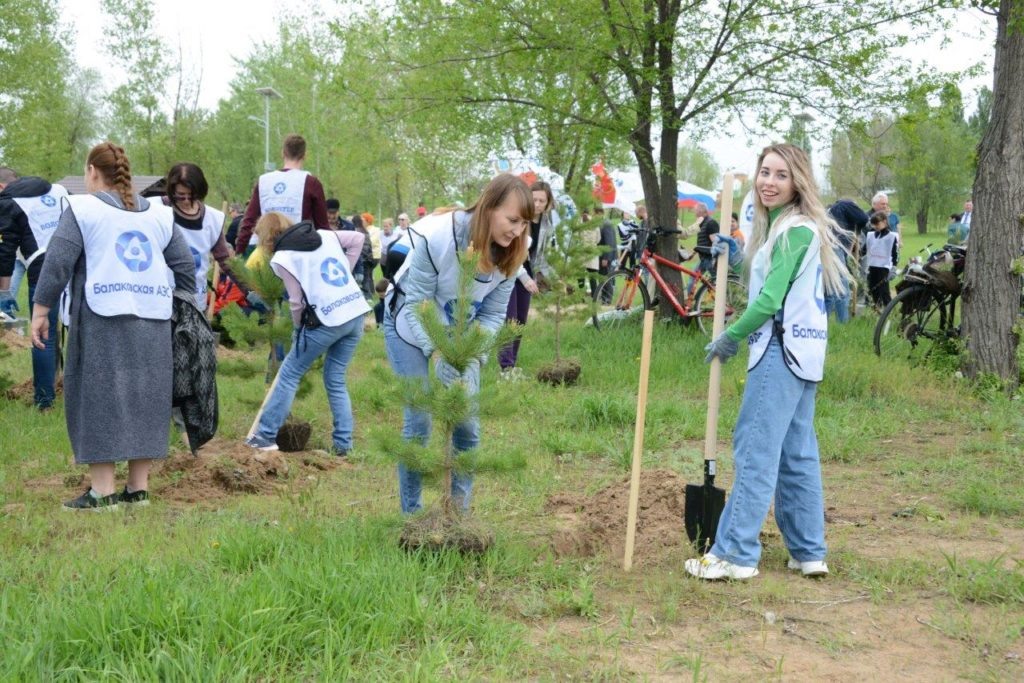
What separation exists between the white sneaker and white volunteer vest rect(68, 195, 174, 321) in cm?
300

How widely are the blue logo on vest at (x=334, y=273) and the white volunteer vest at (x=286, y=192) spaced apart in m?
1.32

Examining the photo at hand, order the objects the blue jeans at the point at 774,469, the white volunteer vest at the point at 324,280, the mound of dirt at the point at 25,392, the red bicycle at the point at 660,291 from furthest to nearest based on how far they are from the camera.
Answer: the red bicycle at the point at 660,291 → the mound of dirt at the point at 25,392 → the white volunteer vest at the point at 324,280 → the blue jeans at the point at 774,469

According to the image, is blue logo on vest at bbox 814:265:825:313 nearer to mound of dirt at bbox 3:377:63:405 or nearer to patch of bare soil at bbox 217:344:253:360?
mound of dirt at bbox 3:377:63:405

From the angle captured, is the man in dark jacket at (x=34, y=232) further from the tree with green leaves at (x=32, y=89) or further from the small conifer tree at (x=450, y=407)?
the tree with green leaves at (x=32, y=89)

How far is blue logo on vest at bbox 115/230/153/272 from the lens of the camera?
16.7ft

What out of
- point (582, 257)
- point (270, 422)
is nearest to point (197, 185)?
point (270, 422)

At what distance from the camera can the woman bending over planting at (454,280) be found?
13.5 feet

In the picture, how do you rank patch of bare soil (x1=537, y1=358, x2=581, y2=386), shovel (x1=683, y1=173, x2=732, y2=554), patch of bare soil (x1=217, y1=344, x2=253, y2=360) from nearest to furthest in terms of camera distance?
shovel (x1=683, y1=173, x2=732, y2=554), patch of bare soil (x1=537, y1=358, x2=581, y2=386), patch of bare soil (x1=217, y1=344, x2=253, y2=360)

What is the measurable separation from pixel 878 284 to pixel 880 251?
541mm

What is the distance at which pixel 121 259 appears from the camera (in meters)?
5.09

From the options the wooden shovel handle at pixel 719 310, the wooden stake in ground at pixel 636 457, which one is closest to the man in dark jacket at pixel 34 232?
the wooden stake in ground at pixel 636 457

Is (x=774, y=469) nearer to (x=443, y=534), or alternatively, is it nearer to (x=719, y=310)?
(x=719, y=310)

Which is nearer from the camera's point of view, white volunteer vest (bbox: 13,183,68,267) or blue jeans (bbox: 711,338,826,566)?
blue jeans (bbox: 711,338,826,566)

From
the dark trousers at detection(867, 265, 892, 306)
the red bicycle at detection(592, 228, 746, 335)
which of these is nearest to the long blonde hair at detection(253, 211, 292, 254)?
the red bicycle at detection(592, 228, 746, 335)
